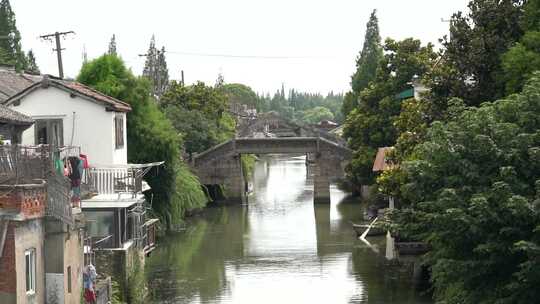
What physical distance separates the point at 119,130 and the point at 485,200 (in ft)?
57.9

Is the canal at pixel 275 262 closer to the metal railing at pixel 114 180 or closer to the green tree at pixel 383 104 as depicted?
the green tree at pixel 383 104

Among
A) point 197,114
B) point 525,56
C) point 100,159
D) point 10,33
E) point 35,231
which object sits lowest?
point 35,231

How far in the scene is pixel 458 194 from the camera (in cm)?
2177

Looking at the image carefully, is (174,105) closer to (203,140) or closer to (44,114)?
(203,140)

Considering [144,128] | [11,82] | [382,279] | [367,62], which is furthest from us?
[367,62]

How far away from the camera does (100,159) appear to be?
108 feet

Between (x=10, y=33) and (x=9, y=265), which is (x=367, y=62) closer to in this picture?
(x=10, y=33)

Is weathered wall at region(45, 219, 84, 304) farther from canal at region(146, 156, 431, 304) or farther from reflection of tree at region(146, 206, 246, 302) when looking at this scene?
reflection of tree at region(146, 206, 246, 302)

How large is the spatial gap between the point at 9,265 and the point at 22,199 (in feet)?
4.00

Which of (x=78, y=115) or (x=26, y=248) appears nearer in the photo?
(x=26, y=248)

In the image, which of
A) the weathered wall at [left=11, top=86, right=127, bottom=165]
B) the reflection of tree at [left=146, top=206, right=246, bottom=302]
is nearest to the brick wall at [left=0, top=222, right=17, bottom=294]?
the weathered wall at [left=11, top=86, right=127, bottom=165]

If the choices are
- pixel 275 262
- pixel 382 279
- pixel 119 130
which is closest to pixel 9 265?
pixel 119 130

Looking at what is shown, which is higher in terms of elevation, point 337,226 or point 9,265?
point 9,265

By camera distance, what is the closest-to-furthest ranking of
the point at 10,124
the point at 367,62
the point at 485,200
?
the point at 485,200
the point at 10,124
the point at 367,62
